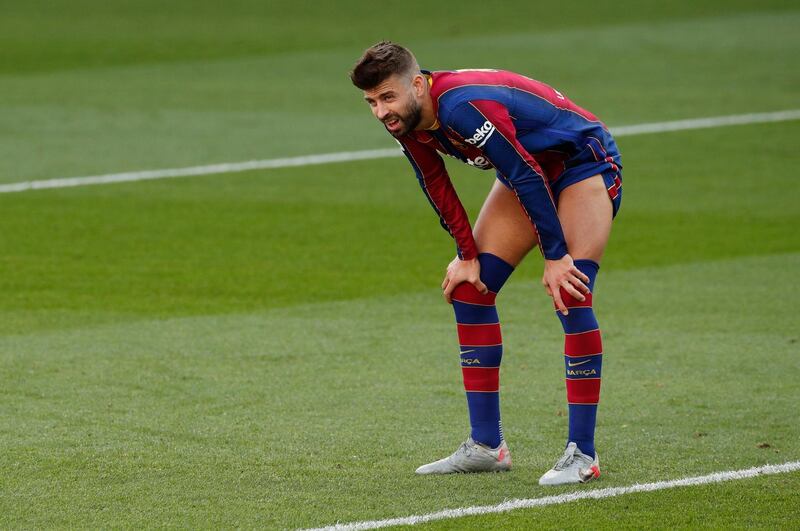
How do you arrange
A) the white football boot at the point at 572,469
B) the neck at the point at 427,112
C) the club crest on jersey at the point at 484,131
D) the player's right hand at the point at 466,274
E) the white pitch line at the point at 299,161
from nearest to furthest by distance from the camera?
1. the club crest on jersey at the point at 484,131
2. the neck at the point at 427,112
3. the white football boot at the point at 572,469
4. the player's right hand at the point at 466,274
5. the white pitch line at the point at 299,161

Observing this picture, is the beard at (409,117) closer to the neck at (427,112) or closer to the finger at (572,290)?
the neck at (427,112)

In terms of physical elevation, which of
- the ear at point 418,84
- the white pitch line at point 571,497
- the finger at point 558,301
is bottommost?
A: the white pitch line at point 571,497

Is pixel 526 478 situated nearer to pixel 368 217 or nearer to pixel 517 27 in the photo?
pixel 368 217

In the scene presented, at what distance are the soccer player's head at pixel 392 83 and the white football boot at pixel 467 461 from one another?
5.08 feet

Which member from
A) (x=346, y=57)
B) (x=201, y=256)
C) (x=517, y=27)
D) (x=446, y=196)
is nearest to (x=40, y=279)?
(x=201, y=256)

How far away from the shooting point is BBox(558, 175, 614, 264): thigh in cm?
644

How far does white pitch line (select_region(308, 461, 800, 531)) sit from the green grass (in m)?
0.09

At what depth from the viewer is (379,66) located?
605 cm

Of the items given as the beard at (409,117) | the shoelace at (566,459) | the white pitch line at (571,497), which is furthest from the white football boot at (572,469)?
the beard at (409,117)

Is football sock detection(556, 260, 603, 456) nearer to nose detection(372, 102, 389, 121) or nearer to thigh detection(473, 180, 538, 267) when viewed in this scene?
thigh detection(473, 180, 538, 267)

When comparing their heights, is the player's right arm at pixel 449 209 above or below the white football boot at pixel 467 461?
above

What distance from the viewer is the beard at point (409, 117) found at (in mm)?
6113

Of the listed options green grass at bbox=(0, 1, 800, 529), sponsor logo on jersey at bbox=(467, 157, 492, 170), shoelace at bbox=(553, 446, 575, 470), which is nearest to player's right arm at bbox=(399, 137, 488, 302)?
sponsor logo on jersey at bbox=(467, 157, 492, 170)

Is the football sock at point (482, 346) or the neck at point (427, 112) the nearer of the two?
the neck at point (427, 112)
